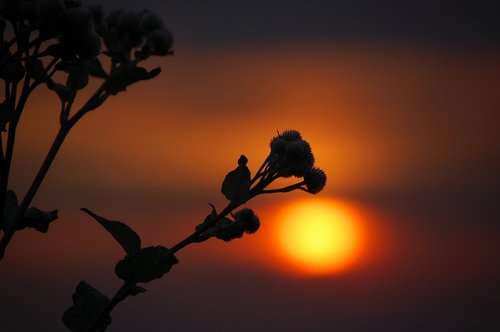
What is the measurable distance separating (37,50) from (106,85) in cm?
50

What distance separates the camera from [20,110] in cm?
217

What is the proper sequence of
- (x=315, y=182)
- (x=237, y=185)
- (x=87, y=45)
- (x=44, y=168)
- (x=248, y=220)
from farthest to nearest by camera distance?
(x=315, y=182) → (x=248, y=220) → (x=237, y=185) → (x=44, y=168) → (x=87, y=45)

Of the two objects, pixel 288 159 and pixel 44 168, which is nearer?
pixel 44 168

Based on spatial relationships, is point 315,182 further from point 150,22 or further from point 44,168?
point 44,168

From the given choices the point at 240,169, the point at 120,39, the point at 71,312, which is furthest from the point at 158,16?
the point at 71,312

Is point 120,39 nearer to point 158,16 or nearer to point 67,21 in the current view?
point 158,16

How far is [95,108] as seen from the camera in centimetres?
266

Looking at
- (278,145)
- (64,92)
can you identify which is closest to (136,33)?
(64,92)

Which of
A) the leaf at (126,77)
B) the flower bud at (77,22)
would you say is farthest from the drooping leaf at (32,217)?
the flower bud at (77,22)

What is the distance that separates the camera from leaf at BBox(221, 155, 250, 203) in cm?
252

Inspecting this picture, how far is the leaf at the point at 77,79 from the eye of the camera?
288 cm

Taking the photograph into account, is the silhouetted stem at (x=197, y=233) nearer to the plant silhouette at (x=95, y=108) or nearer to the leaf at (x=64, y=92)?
the plant silhouette at (x=95, y=108)

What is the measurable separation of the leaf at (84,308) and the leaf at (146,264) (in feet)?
0.55

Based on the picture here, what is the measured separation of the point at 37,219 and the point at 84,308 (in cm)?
40
